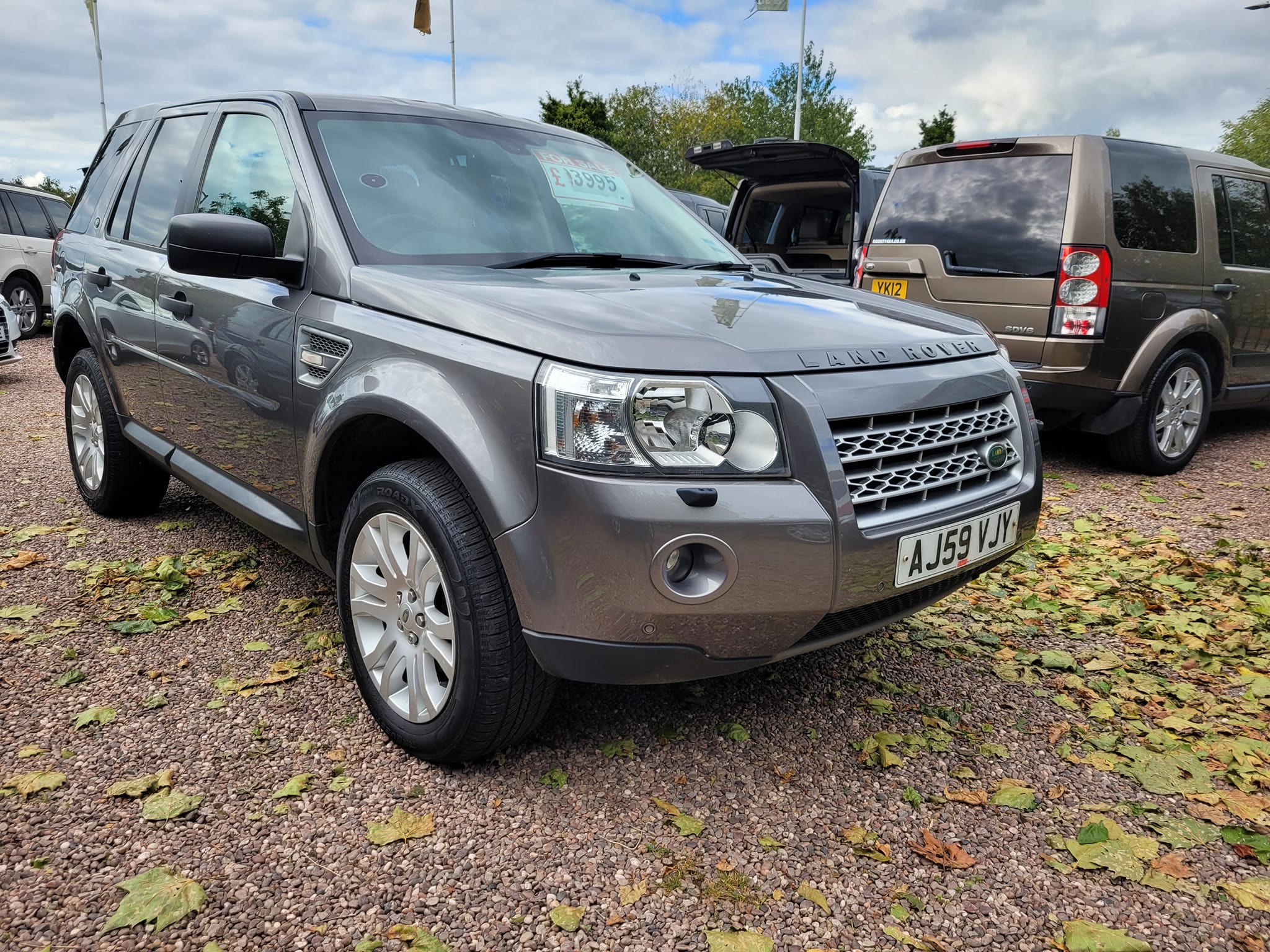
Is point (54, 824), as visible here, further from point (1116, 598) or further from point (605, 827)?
point (1116, 598)

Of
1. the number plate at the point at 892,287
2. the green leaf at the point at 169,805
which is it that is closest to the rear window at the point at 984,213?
the number plate at the point at 892,287

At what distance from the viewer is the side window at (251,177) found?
294cm

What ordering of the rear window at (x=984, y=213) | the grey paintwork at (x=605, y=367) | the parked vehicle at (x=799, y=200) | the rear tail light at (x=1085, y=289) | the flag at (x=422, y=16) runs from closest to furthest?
the grey paintwork at (x=605, y=367) < the rear tail light at (x=1085, y=289) < the rear window at (x=984, y=213) < the parked vehicle at (x=799, y=200) < the flag at (x=422, y=16)

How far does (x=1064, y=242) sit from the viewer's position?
515cm

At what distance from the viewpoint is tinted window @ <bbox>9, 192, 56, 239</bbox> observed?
39.0ft

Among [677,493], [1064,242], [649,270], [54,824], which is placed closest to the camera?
[677,493]

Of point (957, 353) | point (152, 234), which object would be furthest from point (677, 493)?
point (152, 234)

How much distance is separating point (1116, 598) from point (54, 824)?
12.2 ft

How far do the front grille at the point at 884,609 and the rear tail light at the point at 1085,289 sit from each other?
10.2 ft

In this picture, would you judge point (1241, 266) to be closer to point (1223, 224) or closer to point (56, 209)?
point (1223, 224)

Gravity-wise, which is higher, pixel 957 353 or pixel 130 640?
pixel 957 353

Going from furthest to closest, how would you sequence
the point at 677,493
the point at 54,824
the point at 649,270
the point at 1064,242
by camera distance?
the point at 1064,242, the point at 649,270, the point at 54,824, the point at 677,493

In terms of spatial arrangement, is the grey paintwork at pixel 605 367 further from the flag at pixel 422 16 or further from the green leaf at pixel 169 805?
the flag at pixel 422 16

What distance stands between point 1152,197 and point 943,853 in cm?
470
